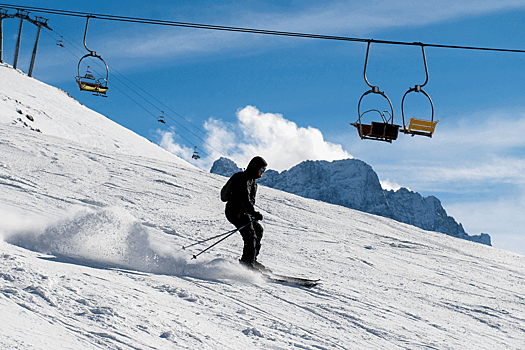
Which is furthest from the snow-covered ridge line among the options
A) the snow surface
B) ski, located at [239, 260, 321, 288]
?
ski, located at [239, 260, 321, 288]

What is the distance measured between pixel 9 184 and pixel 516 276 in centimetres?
1134

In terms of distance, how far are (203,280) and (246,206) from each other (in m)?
1.27

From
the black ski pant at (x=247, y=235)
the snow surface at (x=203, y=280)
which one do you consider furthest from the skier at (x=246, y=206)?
the snow surface at (x=203, y=280)

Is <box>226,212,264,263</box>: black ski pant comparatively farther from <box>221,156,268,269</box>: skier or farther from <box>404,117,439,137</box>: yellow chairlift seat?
<box>404,117,439,137</box>: yellow chairlift seat

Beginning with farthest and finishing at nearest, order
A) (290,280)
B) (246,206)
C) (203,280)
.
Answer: (246,206), (290,280), (203,280)

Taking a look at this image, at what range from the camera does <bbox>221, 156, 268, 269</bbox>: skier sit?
257 inches

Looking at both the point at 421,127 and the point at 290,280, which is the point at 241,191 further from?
the point at 421,127

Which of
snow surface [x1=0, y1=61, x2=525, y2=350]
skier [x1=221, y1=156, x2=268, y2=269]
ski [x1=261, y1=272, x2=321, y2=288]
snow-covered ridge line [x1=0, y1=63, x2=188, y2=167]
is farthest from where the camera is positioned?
snow-covered ridge line [x1=0, y1=63, x2=188, y2=167]

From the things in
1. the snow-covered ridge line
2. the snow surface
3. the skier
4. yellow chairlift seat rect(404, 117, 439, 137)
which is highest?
the snow-covered ridge line

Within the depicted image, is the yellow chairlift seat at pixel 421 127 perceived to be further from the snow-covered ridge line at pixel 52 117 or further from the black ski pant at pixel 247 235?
the snow-covered ridge line at pixel 52 117

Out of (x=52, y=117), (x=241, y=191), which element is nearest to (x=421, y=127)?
(x=241, y=191)

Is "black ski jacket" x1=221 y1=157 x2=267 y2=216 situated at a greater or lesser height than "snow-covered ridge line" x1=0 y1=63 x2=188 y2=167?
lesser

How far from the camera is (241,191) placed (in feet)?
21.5

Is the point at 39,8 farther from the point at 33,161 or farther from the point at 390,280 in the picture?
the point at 390,280
